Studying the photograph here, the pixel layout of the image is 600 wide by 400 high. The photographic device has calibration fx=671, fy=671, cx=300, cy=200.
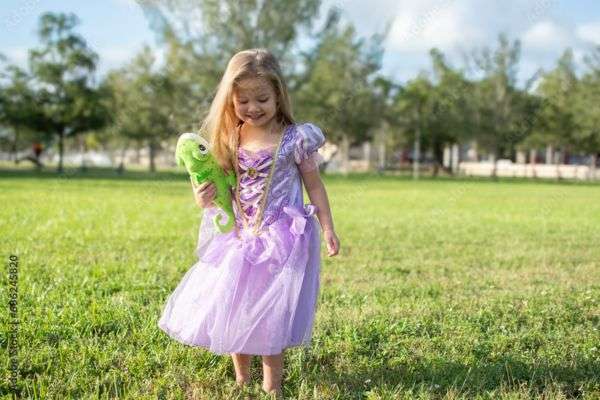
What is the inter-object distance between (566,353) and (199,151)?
2.68 meters

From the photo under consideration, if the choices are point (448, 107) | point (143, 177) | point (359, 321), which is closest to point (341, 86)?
point (448, 107)

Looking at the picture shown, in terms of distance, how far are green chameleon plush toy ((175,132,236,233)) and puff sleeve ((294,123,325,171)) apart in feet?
1.26

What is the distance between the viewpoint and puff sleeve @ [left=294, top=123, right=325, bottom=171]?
3.44 m

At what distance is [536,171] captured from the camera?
56656mm

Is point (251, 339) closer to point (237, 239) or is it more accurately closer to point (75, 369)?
point (237, 239)

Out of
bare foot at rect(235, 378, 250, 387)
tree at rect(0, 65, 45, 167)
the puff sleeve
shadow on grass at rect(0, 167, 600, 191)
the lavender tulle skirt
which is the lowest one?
shadow on grass at rect(0, 167, 600, 191)

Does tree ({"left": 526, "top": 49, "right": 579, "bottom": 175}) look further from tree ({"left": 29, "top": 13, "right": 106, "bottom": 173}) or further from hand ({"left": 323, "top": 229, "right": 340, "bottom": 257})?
hand ({"left": 323, "top": 229, "right": 340, "bottom": 257})

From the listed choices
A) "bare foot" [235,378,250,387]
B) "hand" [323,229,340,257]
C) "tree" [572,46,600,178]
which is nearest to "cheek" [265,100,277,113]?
"hand" [323,229,340,257]

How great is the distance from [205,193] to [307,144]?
587mm

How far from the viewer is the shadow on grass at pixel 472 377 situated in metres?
3.59

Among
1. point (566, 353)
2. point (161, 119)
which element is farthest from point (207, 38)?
point (566, 353)

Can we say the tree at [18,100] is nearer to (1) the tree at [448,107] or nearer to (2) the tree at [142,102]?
(2) the tree at [142,102]

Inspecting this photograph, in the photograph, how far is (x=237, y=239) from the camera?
139 inches

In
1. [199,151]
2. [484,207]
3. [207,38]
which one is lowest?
[484,207]
